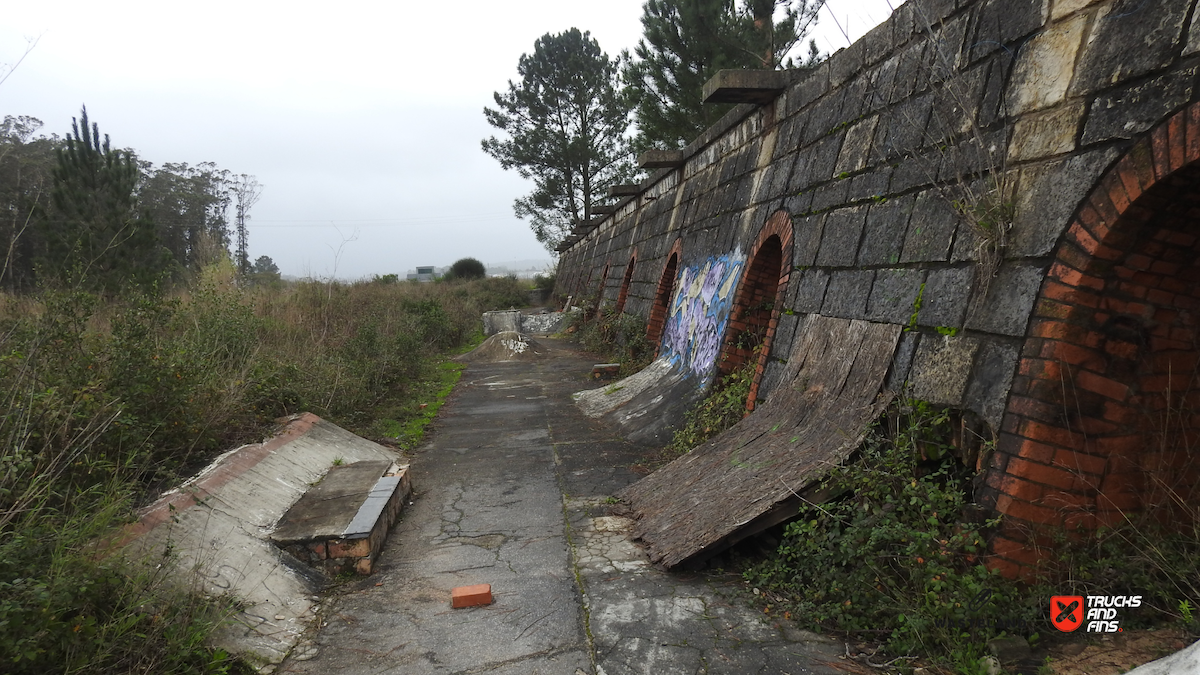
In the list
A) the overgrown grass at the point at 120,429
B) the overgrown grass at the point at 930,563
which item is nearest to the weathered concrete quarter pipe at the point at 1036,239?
the overgrown grass at the point at 930,563

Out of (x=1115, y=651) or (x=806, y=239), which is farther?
(x=806, y=239)

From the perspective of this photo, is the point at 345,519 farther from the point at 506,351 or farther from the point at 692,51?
the point at 692,51

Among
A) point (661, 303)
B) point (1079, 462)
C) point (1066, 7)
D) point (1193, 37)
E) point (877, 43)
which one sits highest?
point (877, 43)

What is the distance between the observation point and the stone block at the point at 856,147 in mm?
4660

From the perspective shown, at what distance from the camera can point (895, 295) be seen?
387cm

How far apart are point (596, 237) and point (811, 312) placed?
635 inches

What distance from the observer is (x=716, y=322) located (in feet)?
23.7

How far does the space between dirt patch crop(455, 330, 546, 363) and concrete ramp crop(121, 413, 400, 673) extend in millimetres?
8354

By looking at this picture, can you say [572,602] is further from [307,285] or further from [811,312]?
[307,285]

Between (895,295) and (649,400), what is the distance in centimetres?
406

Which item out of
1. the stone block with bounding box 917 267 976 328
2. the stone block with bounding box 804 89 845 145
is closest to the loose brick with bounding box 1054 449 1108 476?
the stone block with bounding box 917 267 976 328

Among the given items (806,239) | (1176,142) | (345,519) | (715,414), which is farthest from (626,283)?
(1176,142)

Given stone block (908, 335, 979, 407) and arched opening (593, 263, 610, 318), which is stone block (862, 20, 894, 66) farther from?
arched opening (593, 263, 610, 318)

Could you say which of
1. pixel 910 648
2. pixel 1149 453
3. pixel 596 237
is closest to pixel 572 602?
pixel 910 648
